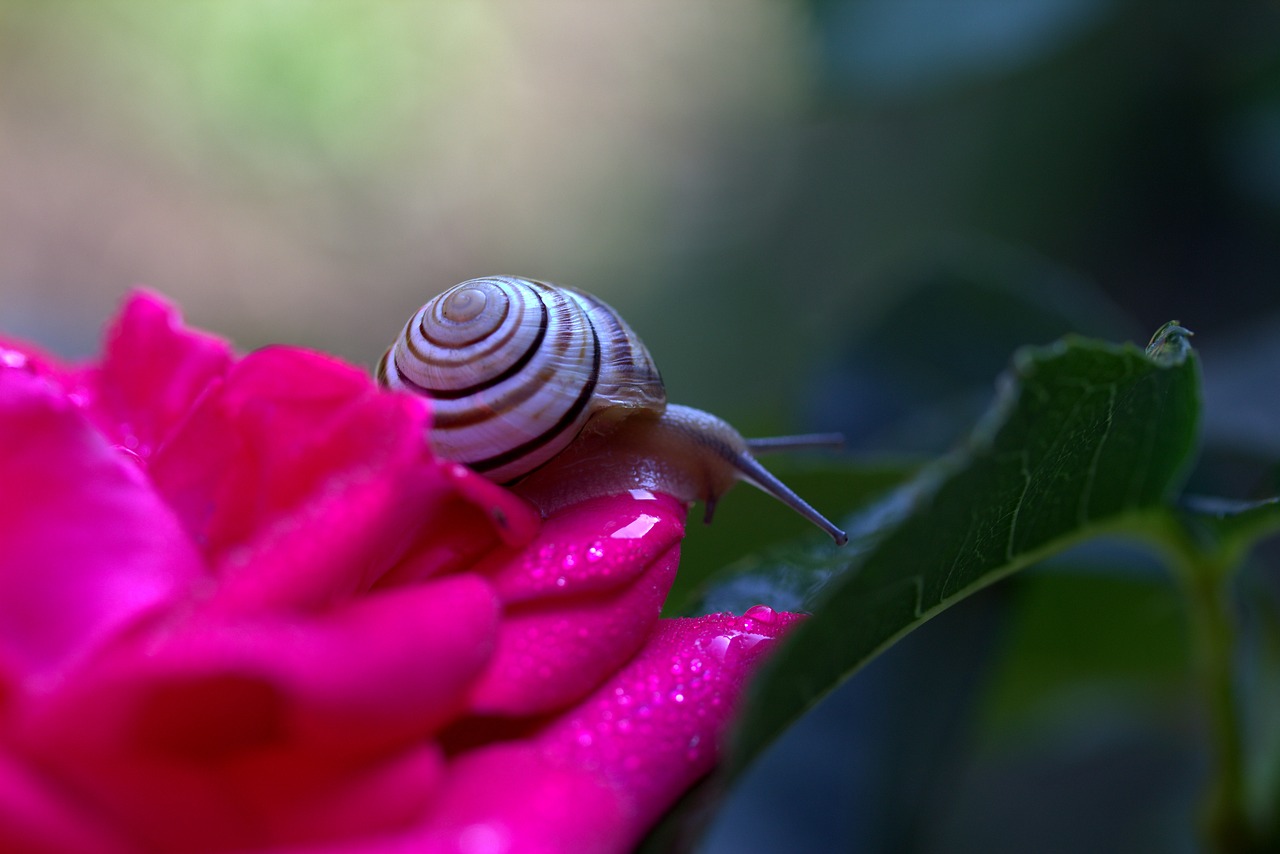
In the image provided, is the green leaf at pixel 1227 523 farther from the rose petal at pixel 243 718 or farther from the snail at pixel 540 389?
the rose petal at pixel 243 718

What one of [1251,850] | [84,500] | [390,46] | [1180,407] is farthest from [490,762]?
[390,46]

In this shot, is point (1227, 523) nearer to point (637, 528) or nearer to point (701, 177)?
point (637, 528)

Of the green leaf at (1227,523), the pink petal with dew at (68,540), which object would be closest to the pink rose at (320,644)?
the pink petal with dew at (68,540)

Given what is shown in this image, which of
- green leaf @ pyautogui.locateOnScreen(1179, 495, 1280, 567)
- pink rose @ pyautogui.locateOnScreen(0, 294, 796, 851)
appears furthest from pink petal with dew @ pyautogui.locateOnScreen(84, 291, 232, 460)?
green leaf @ pyautogui.locateOnScreen(1179, 495, 1280, 567)

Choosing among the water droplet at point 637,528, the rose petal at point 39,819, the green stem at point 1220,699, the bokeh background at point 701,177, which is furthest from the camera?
the bokeh background at point 701,177

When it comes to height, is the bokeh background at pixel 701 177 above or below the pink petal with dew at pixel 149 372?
above

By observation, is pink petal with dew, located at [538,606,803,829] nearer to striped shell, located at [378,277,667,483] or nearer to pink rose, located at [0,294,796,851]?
pink rose, located at [0,294,796,851]

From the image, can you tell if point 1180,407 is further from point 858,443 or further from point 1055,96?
point 1055,96
